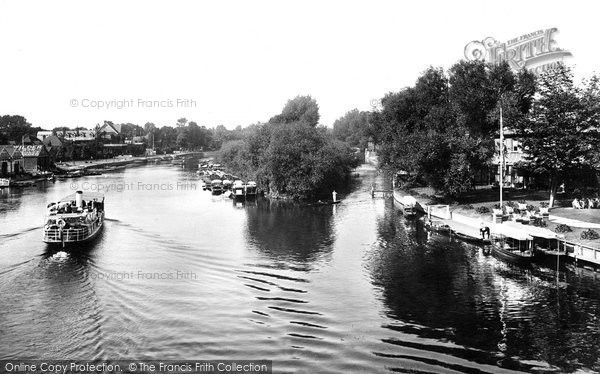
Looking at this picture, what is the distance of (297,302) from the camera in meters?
37.0

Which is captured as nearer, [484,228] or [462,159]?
[484,228]

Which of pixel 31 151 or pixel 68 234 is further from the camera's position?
pixel 31 151

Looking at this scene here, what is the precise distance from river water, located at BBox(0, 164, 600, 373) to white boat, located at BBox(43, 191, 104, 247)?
142 cm

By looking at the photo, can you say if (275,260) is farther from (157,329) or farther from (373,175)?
(373,175)

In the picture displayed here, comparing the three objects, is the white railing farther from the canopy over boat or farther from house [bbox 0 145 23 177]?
house [bbox 0 145 23 177]

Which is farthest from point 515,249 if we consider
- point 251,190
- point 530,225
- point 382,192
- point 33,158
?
point 33,158

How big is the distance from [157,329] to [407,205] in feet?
165

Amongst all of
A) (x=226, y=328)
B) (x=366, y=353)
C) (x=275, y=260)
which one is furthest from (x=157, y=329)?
(x=275, y=260)

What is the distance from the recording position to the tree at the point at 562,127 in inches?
2440

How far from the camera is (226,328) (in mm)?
32281

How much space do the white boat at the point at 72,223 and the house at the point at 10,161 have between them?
79.2 metres

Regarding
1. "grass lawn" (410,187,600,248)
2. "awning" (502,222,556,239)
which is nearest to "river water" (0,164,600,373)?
"awning" (502,222,556,239)

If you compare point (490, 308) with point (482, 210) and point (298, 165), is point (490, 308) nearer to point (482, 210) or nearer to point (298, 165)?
point (482, 210)

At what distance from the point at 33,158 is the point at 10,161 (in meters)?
15.1
